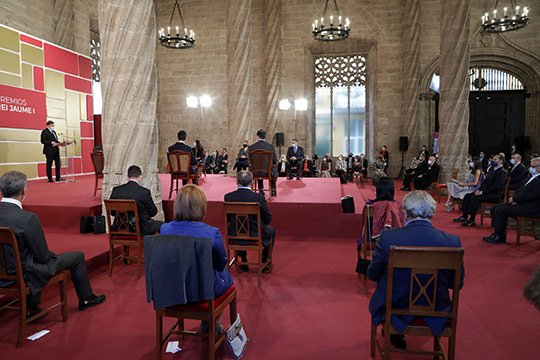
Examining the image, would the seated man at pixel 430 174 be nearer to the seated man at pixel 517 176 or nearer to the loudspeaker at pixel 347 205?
the seated man at pixel 517 176

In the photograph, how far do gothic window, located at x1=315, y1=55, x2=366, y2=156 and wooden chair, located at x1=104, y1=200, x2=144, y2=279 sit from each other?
12.9 m

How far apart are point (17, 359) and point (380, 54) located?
15.2 metres

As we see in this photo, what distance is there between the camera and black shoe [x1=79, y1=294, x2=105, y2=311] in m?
3.29

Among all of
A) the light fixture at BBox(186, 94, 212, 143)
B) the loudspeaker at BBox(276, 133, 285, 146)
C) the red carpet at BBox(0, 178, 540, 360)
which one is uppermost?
the light fixture at BBox(186, 94, 212, 143)

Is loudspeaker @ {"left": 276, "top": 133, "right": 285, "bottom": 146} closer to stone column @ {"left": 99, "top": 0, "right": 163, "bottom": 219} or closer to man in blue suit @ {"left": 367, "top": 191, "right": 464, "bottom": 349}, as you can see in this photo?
stone column @ {"left": 99, "top": 0, "right": 163, "bottom": 219}

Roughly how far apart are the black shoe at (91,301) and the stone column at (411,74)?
13627 millimetres

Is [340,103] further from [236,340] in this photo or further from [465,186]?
[236,340]

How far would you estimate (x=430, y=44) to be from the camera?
14602mm

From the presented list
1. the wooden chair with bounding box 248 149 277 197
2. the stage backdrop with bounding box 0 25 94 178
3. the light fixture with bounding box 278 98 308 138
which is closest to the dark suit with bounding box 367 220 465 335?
the wooden chair with bounding box 248 149 277 197

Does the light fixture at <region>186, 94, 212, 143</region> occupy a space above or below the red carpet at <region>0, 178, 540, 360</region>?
above

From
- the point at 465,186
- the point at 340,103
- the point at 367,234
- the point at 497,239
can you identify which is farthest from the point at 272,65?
the point at 367,234

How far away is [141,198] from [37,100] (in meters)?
7.90

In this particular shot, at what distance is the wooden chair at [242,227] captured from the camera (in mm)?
3705

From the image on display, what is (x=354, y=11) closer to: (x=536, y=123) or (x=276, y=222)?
(x=536, y=123)
